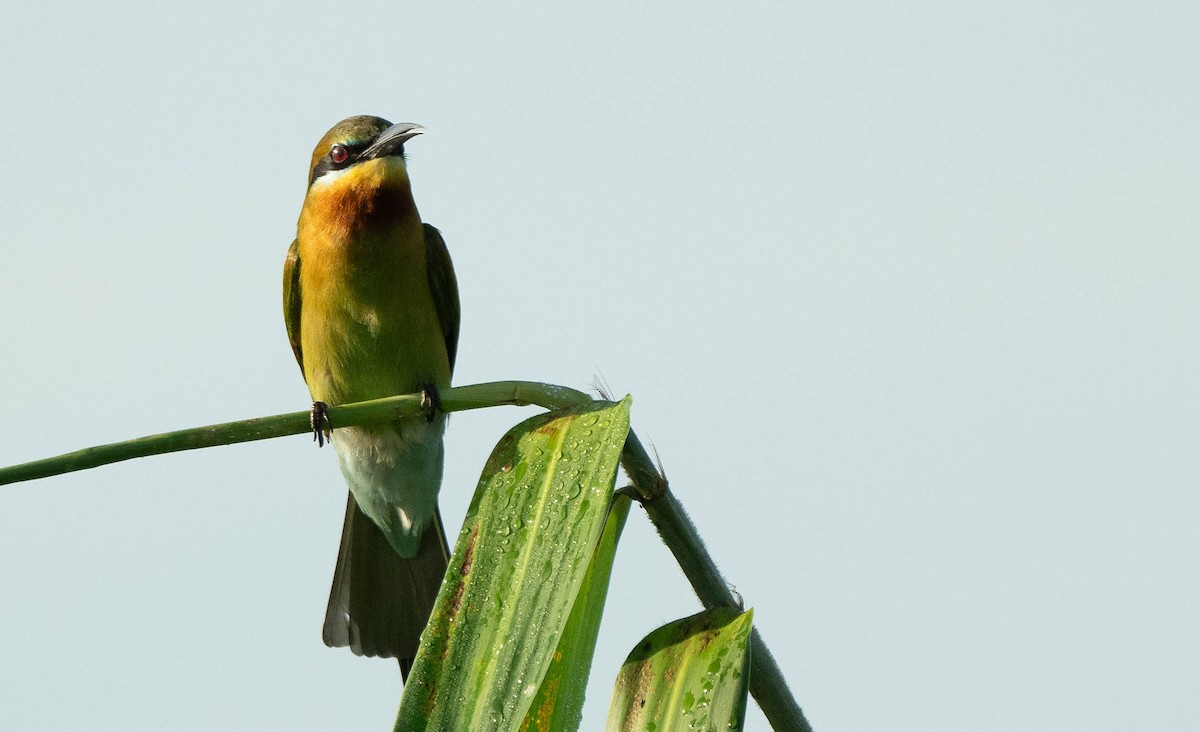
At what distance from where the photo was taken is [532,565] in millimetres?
1669

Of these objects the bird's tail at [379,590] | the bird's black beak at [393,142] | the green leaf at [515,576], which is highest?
the bird's black beak at [393,142]

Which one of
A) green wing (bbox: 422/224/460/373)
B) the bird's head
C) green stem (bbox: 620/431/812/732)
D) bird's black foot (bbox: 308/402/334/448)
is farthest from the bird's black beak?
green stem (bbox: 620/431/812/732)

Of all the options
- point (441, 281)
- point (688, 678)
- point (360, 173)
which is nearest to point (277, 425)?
point (688, 678)

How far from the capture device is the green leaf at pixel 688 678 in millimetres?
1564

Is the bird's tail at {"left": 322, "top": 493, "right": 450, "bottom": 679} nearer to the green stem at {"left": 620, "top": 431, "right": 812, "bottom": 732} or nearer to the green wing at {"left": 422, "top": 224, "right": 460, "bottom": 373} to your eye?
the green wing at {"left": 422, "top": 224, "right": 460, "bottom": 373}

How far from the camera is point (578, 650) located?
172 cm

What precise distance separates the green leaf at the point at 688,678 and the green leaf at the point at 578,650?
0.20ft

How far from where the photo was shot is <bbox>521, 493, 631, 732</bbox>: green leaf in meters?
1.64

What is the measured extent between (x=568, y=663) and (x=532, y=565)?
0.14 m

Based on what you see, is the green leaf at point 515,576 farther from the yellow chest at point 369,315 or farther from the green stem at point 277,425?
the yellow chest at point 369,315

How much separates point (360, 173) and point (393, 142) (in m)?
0.16

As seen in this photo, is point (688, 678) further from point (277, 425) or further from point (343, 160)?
point (343, 160)

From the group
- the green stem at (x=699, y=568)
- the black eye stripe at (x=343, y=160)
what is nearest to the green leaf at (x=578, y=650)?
the green stem at (x=699, y=568)

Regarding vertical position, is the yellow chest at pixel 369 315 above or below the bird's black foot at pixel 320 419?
above
